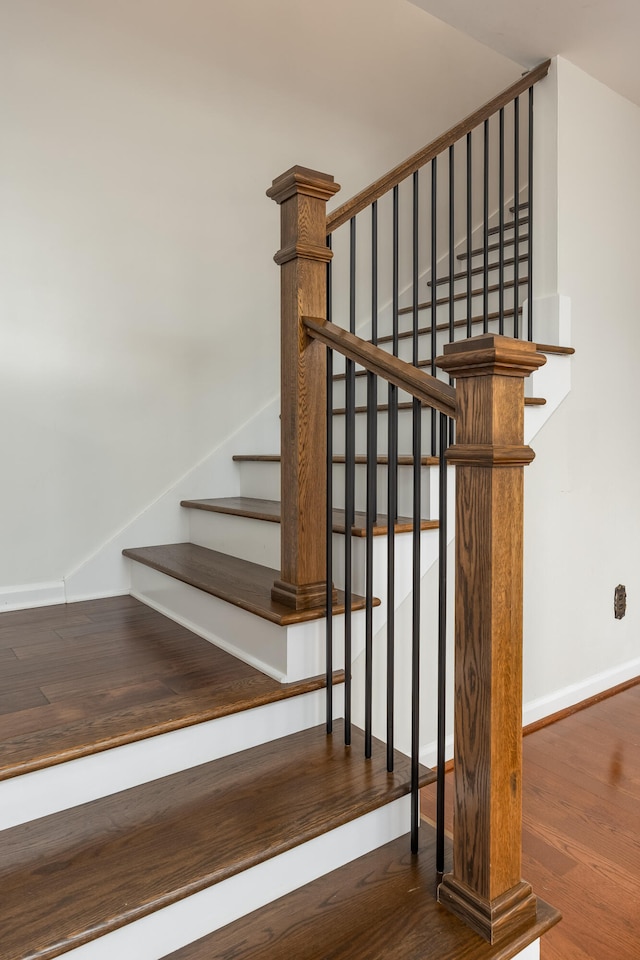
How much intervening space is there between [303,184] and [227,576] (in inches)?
45.0

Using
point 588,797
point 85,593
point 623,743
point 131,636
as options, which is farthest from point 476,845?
point 85,593

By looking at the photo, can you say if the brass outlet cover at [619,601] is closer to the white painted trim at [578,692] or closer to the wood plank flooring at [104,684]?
the white painted trim at [578,692]

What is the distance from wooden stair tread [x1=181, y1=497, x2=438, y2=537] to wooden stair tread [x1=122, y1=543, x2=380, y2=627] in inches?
6.6

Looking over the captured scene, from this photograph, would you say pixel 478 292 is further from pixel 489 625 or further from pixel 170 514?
pixel 489 625

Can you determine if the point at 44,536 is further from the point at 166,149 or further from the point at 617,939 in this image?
the point at 617,939

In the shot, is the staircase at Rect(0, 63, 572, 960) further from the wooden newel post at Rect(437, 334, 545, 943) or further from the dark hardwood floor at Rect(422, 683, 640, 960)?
the dark hardwood floor at Rect(422, 683, 640, 960)

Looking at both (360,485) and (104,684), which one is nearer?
(104,684)

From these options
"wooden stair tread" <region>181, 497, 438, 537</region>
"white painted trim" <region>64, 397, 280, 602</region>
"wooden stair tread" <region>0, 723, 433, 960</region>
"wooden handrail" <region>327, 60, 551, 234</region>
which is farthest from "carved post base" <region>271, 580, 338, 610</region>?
"white painted trim" <region>64, 397, 280, 602</region>

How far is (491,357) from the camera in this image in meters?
1.05

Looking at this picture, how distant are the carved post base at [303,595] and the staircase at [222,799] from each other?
0.02 metres

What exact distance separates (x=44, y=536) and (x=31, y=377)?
58 cm

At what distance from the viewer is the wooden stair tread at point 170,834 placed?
101 cm

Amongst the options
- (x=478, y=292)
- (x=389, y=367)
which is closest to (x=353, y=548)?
(x=389, y=367)

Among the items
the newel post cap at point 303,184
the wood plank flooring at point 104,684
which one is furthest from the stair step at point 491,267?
the wood plank flooring at point 104,684
